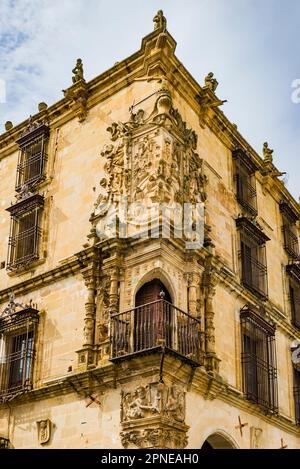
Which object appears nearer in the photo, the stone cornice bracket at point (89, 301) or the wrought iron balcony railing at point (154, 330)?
the wrought iron balcony railing at point (154, 330)

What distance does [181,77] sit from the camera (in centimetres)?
1831

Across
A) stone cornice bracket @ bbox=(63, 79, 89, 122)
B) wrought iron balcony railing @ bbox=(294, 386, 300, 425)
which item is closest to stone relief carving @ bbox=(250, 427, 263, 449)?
wrought iron balcony railing @ bbox=(294, 386, 300, 425)

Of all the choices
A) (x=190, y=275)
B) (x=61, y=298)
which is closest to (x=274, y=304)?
(x=190, y=275)

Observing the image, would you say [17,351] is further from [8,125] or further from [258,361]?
[8,125]

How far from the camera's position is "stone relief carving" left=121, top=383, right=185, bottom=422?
1341cm

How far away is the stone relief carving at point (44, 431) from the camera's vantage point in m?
15.3

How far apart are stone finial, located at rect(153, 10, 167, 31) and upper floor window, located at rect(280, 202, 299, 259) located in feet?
28.2

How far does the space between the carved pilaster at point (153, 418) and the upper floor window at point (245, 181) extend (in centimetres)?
812

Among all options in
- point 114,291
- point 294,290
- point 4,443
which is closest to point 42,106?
point 114,291

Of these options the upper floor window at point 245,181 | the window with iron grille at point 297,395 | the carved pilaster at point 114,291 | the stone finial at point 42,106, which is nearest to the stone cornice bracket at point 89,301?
the carved pilaster at point 114,291

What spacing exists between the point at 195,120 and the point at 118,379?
8.14m

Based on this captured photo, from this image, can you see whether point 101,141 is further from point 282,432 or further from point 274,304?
point 282,432

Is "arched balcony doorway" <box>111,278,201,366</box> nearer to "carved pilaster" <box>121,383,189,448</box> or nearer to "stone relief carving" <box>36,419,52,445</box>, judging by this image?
"carved pilaster" <box>121,383,189,448</box>

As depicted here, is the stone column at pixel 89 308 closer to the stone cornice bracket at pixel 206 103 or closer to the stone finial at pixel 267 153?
the stone cornice bracket at pixel 206 103
